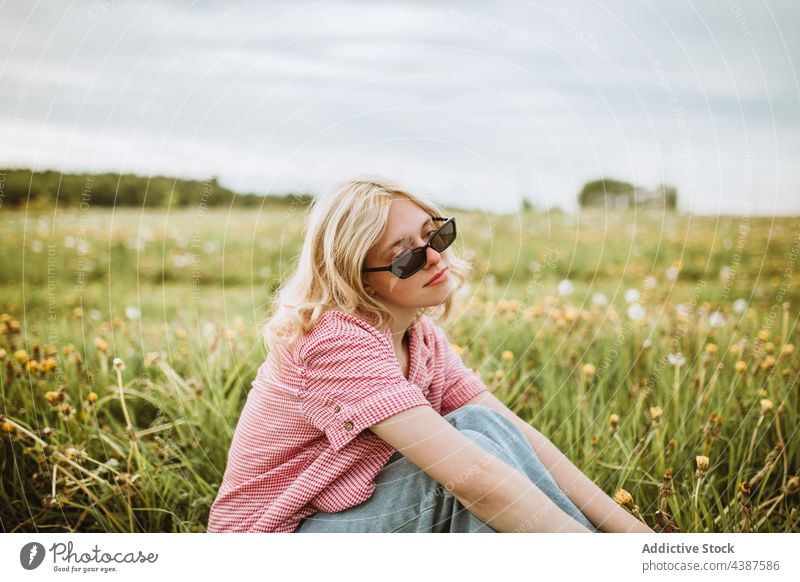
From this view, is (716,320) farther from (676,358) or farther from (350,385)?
(350,385)

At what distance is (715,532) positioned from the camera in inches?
64.5

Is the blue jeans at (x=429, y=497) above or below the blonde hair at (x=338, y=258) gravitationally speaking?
below

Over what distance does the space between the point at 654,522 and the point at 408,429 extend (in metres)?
0.70

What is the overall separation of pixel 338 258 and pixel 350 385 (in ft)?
0.86

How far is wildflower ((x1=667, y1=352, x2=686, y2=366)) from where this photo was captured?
6.29 ft

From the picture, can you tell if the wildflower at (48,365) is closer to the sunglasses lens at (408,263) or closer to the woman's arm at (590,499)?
the sunglasses lens at (408,263)

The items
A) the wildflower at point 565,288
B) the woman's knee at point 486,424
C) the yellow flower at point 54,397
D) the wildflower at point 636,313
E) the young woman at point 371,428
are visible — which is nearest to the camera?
the young woman at point 371,428

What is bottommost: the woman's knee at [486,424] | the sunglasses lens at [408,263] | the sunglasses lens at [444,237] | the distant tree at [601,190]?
the woman's knee at [486,424]

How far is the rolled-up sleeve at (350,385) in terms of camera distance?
1.33 m

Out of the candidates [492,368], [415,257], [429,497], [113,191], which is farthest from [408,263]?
[113,191]

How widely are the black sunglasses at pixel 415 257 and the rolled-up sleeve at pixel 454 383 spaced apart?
0.26 m

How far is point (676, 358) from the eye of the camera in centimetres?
200

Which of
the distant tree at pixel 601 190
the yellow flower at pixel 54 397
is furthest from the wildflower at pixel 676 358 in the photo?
the distant tree at pixel 601 190
